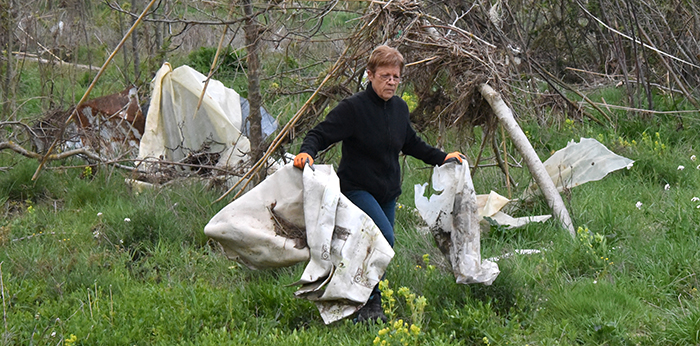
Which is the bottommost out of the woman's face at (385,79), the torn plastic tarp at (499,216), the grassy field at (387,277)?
the torn plastic tarp at (499,216)

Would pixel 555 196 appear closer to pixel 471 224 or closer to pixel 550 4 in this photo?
pixel 471 224

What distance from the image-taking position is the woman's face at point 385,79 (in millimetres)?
3584

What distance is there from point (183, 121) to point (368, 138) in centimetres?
318

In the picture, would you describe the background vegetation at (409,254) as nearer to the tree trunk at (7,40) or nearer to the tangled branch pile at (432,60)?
the tree trunk at (7,40)

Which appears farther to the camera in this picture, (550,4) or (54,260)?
(550,4)

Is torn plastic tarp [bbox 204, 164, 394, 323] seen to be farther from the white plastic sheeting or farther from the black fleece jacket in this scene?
the white plastic sheeting

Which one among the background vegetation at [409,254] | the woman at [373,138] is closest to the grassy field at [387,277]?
the background vegetation at [409,254]

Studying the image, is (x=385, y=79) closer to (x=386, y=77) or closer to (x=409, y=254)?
(x=386, y=77)

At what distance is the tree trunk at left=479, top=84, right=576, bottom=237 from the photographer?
458 cm

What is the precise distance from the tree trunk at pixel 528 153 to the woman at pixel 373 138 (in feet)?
2.92

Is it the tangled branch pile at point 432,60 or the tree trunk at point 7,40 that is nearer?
the tangled branch pile at point 432,60

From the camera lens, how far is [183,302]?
12.3 feet

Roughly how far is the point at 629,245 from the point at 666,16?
4009mm

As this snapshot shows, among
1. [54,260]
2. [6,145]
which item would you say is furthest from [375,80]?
[6,145]
